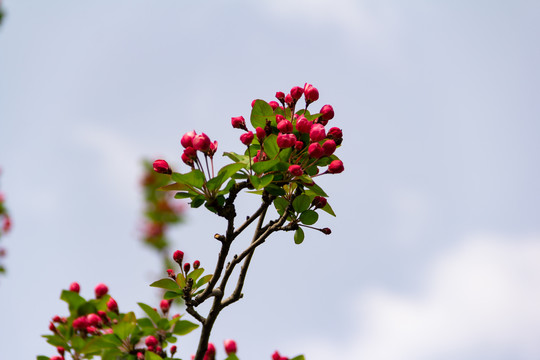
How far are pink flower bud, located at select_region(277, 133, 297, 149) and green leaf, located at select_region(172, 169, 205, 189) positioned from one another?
1.21 ft

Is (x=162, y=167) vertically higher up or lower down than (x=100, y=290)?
higher up

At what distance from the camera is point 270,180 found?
6.86ft

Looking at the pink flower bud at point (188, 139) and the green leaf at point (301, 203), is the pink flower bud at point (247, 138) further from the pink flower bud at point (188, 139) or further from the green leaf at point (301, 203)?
the green leaf at point (301, 203)

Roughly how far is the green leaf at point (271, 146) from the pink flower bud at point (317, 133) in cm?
17

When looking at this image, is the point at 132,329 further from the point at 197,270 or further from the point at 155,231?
the point at 155,231

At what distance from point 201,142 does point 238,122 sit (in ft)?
1.13

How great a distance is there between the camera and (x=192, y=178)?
2.08 metres

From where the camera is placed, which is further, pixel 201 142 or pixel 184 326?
pixel 184 326

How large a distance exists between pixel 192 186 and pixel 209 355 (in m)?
0.79

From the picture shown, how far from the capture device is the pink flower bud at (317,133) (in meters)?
2.17

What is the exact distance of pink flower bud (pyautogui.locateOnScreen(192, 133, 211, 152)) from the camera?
2117 millimetres

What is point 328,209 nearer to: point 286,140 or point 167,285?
point 286,140

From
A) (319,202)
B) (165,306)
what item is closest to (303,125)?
(319,202)

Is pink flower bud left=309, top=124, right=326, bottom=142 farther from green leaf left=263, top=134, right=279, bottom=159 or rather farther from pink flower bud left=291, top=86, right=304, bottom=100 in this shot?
pink flower bud left=291, top=86, right=304, bottom=100
